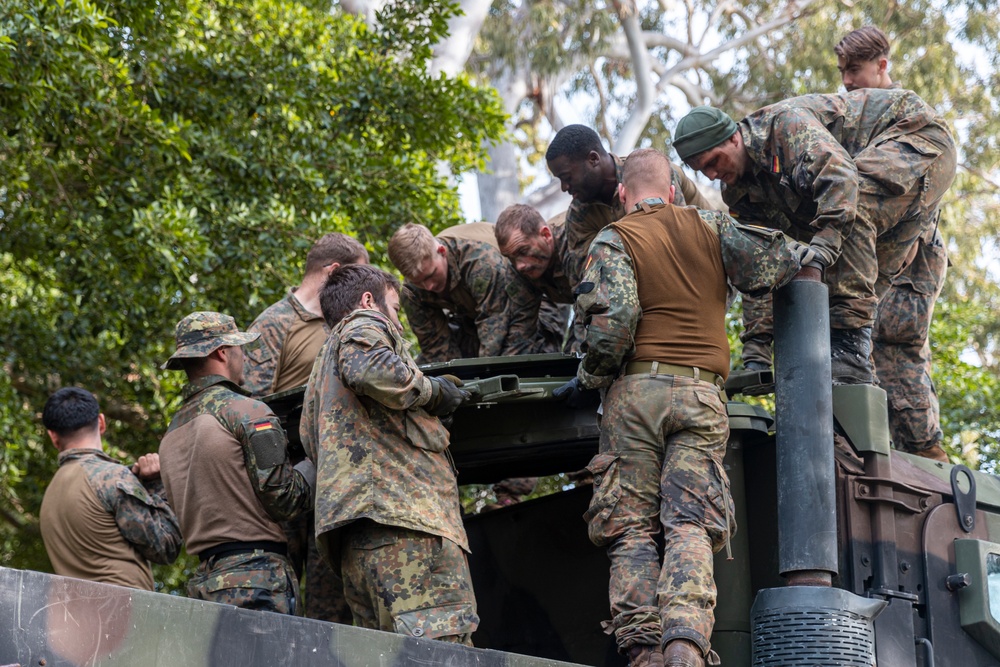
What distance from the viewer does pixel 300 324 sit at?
5.62 m

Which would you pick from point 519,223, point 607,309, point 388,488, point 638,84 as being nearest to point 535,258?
point 519,223

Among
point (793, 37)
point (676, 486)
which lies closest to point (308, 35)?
point (676, 486)

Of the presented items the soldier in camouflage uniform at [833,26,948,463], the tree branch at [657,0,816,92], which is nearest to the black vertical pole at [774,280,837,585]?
the soldier in camouflage uniform at [833,26,948,463]

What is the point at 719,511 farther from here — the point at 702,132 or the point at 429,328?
the point at 429,328

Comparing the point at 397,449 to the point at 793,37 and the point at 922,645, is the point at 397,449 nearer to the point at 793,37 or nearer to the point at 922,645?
the point at 922,645

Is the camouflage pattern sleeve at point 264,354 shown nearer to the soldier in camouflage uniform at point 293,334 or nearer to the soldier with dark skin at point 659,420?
the soldier in camouflage uniform at point 293,334

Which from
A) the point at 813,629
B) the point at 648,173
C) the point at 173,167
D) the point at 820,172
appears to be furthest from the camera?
the point at 173,167

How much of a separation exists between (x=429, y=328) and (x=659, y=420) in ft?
7.77

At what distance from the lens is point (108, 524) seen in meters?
5.24

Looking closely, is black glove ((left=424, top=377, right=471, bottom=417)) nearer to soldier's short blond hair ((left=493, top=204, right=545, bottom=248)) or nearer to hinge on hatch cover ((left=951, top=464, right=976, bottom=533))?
soldier's short blond hair ((left=493, top=204, right=545, bottom=248))

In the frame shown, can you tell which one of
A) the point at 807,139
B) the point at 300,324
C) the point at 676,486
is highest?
the point at 807,139

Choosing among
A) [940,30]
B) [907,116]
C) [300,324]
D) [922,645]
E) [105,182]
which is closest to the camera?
[922,645]

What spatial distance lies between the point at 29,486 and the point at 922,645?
860cm

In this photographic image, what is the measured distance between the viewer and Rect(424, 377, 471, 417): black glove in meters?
4.19
